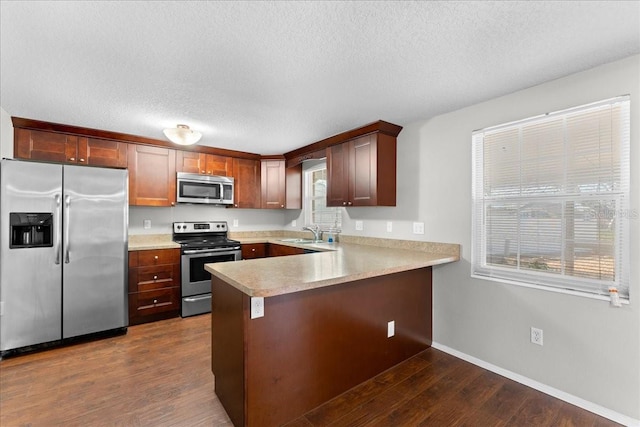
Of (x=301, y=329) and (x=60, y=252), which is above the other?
(x=60, y=252)

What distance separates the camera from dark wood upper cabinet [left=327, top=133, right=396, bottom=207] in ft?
10.1

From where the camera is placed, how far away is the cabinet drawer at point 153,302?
3.41 metres

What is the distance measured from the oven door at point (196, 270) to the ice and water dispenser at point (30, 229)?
1.30 metres

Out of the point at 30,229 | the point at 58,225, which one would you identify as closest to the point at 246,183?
the point at 58,225

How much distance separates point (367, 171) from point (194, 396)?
98.0 inches

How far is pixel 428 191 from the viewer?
294 cm

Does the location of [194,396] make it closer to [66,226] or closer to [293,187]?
[66,226]

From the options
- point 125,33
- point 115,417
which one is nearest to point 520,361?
point 115,417

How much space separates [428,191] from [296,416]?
7.32 ft

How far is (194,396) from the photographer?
6.75 ft


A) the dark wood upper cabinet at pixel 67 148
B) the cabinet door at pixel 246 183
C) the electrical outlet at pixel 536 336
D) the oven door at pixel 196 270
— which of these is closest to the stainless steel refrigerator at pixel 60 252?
the dark wood upper cabinet at pixel 67 148

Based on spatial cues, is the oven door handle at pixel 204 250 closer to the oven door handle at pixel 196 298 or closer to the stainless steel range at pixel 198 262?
the stainless steel range at pixel 198 262

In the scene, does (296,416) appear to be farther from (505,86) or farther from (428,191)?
(505,86)

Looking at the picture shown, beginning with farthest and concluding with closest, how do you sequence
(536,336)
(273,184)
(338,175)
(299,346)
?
(273,184) < (338,175) < (536,336) < (299,346)
